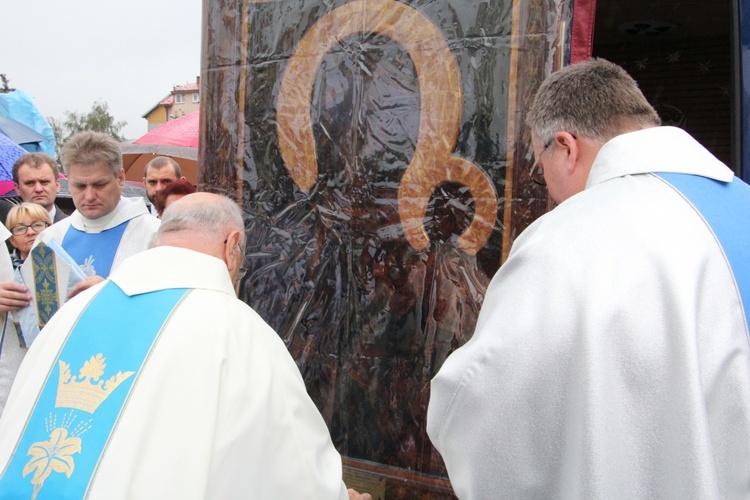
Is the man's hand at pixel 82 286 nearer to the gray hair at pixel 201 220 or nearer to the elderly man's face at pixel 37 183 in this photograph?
the gray hair at pixel 201 220

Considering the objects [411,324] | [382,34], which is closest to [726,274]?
[411,324]

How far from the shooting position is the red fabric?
101 inches

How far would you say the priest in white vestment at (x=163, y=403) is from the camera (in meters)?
1.53

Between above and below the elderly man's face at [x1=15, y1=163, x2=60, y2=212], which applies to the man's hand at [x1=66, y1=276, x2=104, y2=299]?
below

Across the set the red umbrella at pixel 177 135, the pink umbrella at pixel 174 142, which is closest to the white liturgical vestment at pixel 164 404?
the pink umbrella at pixel 174 142

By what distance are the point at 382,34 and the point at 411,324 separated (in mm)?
1199

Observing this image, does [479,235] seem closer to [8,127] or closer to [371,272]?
[371,272]

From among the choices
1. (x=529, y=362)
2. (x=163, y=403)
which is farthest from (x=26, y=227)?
(x=529, y=362)

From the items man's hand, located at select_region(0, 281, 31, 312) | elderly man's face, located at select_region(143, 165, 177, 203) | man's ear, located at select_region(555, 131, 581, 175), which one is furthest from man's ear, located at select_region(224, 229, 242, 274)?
elderly man's face, located at select_region(143, 165, 177, 203)

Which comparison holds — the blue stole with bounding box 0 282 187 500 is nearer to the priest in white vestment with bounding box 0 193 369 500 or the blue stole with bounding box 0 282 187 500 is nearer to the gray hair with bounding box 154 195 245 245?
the priest in white vestment with bounding box 0 193 369 500

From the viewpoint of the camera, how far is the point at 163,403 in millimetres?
1589

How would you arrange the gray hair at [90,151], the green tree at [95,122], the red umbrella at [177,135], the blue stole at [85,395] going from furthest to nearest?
the green tree at [95,122]
the red umbrella at [177,135]
the gray hair at [90,151]
the blue stole at [85,395]

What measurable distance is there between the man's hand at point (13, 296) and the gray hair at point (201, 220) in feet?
4.06

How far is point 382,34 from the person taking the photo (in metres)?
2.91
